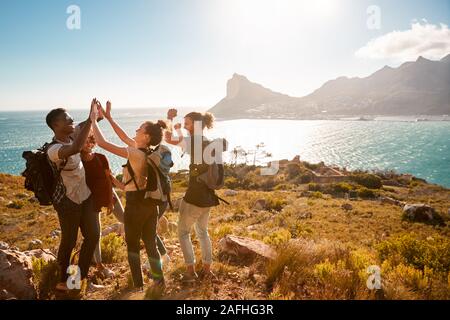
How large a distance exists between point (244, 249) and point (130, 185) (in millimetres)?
2861

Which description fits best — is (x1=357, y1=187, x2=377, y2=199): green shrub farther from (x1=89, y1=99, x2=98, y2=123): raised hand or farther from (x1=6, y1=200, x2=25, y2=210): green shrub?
(x1=89, y1=99, x2=98, y2=123): raised hand

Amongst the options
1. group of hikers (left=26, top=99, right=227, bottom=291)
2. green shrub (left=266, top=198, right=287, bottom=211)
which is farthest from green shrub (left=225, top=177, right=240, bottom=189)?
group of hikers (left=26, top=99, right=227, bottom=291)

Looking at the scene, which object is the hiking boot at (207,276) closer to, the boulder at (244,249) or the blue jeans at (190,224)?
the blue jeans at (190,224)

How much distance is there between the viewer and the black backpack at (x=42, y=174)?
3.28m

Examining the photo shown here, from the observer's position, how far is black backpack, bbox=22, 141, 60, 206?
3275 millimetres

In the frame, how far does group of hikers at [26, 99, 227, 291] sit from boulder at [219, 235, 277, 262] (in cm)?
138

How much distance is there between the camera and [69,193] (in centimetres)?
340

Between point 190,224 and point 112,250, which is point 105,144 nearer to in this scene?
point 190,224

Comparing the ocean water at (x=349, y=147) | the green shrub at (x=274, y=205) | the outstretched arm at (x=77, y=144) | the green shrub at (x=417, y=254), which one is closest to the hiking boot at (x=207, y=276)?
the outstretched arm at (x=77, y=144)

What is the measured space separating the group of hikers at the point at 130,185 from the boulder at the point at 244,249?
4.53 ft
